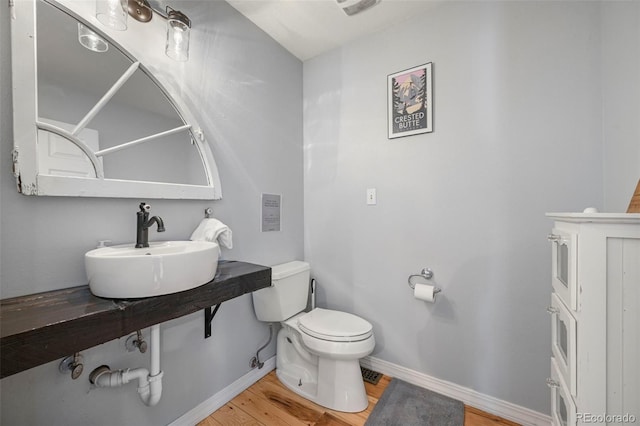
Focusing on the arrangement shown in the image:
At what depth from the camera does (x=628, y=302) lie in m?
0.63

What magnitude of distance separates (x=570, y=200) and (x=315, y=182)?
149cm

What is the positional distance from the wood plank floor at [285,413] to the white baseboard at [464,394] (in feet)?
0.12

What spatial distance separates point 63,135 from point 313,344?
1470 mm

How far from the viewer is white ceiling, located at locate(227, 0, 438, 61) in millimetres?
1519

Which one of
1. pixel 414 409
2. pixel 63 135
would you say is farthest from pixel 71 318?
pixel 414 409

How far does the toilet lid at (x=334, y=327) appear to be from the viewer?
1390 mm

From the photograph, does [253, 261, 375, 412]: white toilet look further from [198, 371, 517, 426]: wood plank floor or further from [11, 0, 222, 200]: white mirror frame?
[11, 0, 222, 200]: white mirror frame

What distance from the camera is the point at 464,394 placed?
146cm

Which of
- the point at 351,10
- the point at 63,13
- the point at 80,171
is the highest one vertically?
the point at 351,10

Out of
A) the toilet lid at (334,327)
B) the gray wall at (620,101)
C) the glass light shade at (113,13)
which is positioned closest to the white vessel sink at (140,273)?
the toilet lid at (334,327)

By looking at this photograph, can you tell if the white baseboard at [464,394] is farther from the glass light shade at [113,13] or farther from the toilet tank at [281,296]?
the glass light shade at [113,13]

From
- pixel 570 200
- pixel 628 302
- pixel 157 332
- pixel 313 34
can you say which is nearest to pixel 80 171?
pixel 157 332

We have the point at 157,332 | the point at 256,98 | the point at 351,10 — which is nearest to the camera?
the point at 157,332

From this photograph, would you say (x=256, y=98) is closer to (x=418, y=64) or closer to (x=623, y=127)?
(x=418, y=64)
